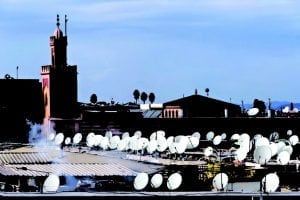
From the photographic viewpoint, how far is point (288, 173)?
30.1 metres

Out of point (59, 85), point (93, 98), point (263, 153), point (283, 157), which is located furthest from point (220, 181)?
point (93, 98)

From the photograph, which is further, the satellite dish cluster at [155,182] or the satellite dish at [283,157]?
the satellite dish at [283,157]

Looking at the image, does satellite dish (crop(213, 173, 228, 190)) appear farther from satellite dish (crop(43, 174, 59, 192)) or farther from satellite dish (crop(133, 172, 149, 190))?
satellite dish (crop(43, 174, 59, 192))

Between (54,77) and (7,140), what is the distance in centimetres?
488

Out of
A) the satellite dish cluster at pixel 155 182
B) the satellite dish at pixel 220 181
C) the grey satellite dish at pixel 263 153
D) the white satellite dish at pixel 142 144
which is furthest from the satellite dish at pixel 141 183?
the white satellite dish at pixel 142 144

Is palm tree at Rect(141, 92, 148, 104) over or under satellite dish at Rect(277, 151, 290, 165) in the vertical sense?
over

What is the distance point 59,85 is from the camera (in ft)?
171

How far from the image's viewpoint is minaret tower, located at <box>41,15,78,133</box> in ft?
170

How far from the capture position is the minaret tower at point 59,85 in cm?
5172

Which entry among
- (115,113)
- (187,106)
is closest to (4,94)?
(115,113)

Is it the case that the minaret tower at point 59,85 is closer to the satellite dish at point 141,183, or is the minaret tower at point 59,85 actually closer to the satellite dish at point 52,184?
the satellite dish at point 141,183

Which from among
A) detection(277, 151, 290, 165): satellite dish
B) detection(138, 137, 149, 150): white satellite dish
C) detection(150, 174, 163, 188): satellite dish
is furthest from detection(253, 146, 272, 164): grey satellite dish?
detection(138, 137, 149, 150): white satellite dish

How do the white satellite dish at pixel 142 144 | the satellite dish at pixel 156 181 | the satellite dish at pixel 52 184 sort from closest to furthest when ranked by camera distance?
the satellite dish at pixel 52 184, the satellite dish at pixel 156 181, the white satellite dish at pixel 142 144

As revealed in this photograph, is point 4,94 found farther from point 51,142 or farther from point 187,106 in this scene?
point 187,106
